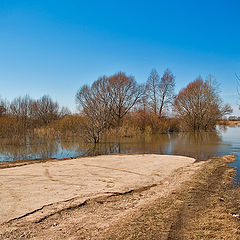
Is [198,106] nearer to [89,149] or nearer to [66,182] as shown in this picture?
[89,149]

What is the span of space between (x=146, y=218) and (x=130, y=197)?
1.31 metres

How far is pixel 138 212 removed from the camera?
4418 mm

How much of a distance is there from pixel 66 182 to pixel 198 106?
111 ft

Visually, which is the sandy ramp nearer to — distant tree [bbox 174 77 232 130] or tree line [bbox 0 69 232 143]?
tree line [bbox 0 69 232 143]

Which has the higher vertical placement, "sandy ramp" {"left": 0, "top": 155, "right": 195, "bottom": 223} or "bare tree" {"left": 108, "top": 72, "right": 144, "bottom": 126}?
"bare tree" {"left": 108, "top": 72, "right": 144, "bottom": 126}

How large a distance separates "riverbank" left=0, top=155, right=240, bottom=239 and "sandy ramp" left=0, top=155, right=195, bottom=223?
0.19 feet

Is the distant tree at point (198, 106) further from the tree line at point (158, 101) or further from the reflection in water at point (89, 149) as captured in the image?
the reflection in water at point (89, 149)

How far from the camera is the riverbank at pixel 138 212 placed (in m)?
3.57

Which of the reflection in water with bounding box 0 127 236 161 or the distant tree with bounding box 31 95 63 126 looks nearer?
the reflection in water with bounding box 0 127 236 161

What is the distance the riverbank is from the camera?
3572mm

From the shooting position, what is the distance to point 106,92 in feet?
108

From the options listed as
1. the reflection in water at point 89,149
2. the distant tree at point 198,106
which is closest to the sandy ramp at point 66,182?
the reflection in water at point 89,149

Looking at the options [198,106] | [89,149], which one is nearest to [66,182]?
[89,149]

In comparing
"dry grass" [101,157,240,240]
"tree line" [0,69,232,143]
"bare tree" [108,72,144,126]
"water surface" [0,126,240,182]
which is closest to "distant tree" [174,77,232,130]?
"tree line" [0,69,232,143]
